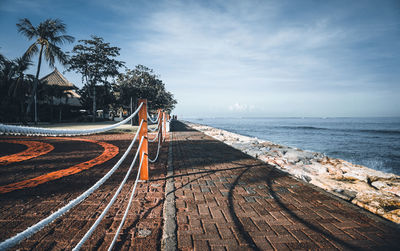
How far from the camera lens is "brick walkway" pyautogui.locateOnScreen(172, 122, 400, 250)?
2.09m

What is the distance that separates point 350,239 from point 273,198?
3.80ft

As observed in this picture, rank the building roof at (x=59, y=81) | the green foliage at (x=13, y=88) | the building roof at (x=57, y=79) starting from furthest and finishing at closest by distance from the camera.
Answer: the building roof at (x=57, y=79), the building roof at (x=59, y=81), the green foliage at (x=13, y=88)

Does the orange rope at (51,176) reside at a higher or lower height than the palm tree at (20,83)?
lower

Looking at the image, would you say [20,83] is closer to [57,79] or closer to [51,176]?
[57,79]

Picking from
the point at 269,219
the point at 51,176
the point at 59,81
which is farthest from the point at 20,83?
the point at 269,219

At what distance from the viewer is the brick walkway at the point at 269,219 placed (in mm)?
2090

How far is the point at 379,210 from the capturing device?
271cm

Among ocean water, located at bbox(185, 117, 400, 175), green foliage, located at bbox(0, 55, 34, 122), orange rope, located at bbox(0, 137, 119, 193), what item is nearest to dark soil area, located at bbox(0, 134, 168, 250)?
orange rope, located at bbox(0, 137, 119, 193)

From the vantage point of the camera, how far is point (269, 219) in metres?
2.55

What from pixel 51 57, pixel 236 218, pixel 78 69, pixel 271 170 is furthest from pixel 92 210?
pixel 78 69

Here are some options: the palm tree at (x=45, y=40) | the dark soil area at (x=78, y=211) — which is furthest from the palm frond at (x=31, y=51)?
the dark soil area at (x=78, y=211)

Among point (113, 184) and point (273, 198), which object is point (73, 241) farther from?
point (273, 198)

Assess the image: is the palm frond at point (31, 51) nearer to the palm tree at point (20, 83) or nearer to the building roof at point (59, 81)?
the palm tree at point (20, 83)

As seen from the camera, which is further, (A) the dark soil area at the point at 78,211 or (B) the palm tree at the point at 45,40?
Answer: (B) the palm tree at the point at 45,40
